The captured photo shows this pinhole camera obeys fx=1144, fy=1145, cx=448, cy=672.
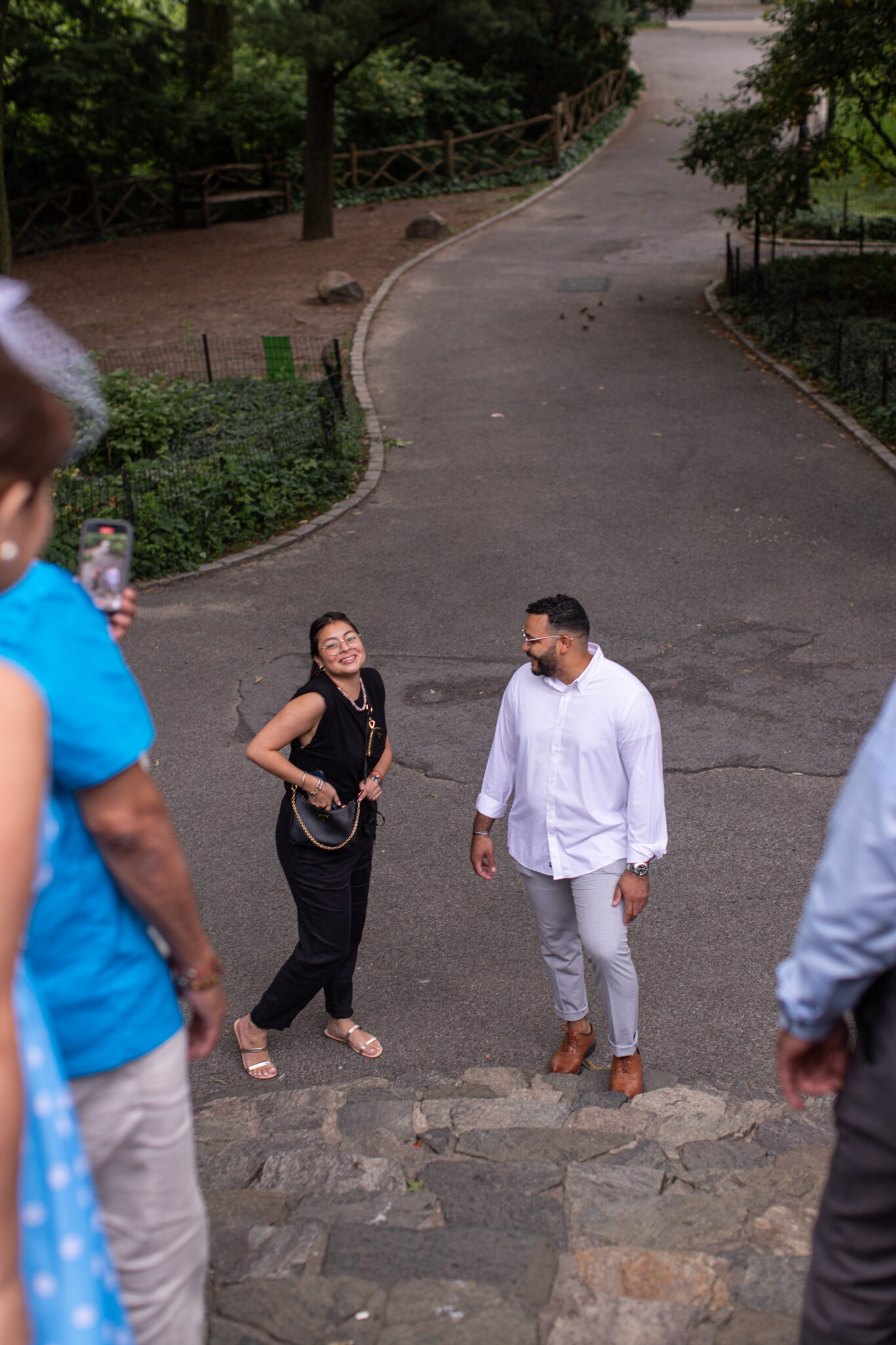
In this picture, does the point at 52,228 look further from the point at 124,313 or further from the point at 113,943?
the point at 113,943

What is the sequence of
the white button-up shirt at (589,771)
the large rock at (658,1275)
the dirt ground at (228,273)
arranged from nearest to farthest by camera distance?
the large rock at (658,1275) → the white button-up shirt at (589,771) → the dirt ground at (228,273)

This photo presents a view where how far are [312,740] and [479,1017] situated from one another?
1513 mm

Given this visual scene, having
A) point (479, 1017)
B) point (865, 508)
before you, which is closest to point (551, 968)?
point (479, 1017)

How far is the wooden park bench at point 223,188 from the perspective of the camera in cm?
2848

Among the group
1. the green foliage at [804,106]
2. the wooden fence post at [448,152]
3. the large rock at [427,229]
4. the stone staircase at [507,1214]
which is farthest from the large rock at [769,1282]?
the wooden fence post at [448,152]

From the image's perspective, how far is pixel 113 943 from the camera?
1.86m

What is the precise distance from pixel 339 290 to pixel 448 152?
12.2 metres

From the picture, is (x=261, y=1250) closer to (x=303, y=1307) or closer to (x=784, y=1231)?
(x=303, y=1307)

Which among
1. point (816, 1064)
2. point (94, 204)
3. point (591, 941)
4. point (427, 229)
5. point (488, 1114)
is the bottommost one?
point (488, 1114)

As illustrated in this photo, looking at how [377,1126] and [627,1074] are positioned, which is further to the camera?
[627,1074]

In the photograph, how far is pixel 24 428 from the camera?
157 centimetres

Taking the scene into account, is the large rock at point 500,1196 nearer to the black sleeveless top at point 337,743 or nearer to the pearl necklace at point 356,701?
the black sleeveless top at point 337,743

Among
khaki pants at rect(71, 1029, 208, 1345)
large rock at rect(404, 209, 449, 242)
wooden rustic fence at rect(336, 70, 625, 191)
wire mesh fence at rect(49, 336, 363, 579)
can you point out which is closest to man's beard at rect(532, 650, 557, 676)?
khaki pants at rect(71, 1029, 208, 1345)

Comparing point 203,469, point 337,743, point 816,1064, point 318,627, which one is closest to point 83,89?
point 203,469
